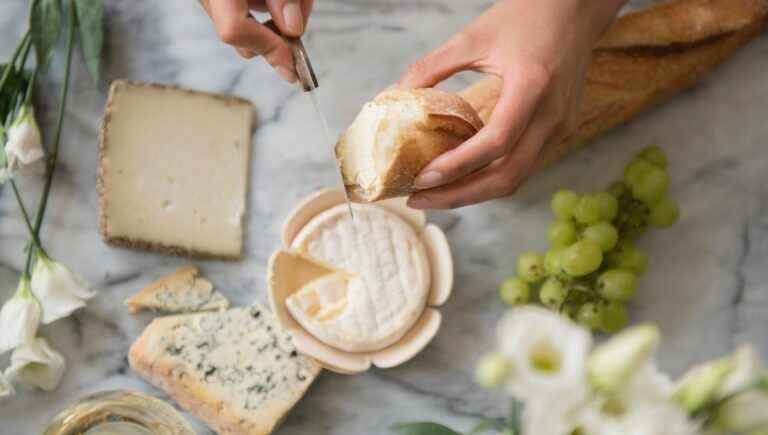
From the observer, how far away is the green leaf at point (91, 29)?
4.42 ft

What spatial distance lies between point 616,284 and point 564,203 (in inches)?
5.9

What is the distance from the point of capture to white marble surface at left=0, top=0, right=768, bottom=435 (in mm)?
1374

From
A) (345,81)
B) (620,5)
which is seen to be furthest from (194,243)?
(620,5)

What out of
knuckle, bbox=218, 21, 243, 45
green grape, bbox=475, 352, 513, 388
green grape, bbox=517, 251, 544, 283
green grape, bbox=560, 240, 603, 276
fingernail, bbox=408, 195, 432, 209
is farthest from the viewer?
green grape, bbox=517, 251, 544, 283

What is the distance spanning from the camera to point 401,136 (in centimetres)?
97

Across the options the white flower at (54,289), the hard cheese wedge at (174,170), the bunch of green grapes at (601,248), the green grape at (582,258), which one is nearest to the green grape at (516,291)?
the bunch of green grapes at (601,248)

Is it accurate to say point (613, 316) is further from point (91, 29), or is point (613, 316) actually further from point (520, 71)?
point (91, 29)

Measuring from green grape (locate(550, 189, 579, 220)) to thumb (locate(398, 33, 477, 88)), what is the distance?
0.30m

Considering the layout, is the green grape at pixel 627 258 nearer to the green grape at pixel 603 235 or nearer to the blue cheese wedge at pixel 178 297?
the green grape at pixel 603 235

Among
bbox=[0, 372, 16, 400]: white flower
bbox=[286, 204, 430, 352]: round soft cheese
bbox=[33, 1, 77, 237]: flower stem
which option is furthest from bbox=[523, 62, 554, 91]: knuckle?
bbox=[0, 372, 16, 400]: white flower

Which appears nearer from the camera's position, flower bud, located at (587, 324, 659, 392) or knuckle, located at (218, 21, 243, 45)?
flower bud, located at (587, 324, 659, 392)

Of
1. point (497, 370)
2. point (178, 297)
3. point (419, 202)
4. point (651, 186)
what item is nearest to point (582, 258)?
point (651, 186)

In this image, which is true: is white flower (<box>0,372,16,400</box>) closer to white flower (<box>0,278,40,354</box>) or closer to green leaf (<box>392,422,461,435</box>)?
white flower (<box>0,278,40,354</box>)

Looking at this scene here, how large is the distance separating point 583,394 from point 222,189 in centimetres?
101
